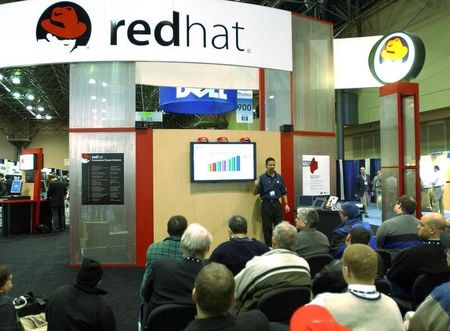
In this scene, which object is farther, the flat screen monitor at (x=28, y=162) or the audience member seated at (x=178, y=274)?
the flat screen monitor at (x=28, y=162)

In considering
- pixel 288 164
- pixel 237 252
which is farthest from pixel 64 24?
pixel 237 252

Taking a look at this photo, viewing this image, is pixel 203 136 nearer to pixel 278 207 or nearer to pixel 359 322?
pixel 278 207

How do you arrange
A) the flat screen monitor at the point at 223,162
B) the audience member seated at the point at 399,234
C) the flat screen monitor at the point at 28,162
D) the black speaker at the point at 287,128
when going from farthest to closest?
the flat screen monitor at the point at 28,162, the black speaker at the point at 287,128, the flat screen monitor at the point at 223,162, the audience member seated at the point at 399,234

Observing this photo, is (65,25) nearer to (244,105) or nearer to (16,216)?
(16,216)

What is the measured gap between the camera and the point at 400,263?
2.90 m

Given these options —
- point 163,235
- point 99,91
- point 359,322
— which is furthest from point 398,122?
point 359,322

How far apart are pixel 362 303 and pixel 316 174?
17.9ft

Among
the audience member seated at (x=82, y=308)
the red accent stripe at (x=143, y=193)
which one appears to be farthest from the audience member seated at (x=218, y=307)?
the red accent stripe at (x=143, y=193)

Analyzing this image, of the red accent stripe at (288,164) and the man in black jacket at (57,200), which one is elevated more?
the red accent stripe at (288,164)

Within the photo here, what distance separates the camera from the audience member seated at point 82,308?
208cm

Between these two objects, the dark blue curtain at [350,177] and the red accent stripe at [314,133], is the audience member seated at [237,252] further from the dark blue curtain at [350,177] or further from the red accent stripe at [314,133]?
the dark blue curtain at [350,177]

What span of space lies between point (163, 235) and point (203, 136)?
1572 millimetres

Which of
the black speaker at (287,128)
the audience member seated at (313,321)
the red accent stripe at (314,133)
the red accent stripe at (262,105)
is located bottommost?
the audience member seated at (313,321)

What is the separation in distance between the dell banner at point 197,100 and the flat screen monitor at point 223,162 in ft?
7.53
